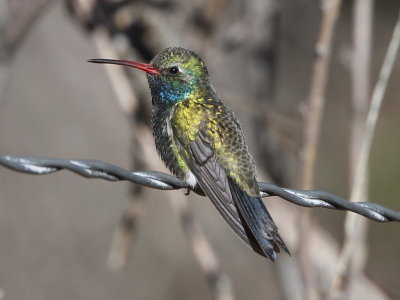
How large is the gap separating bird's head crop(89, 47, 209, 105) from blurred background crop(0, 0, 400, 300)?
41.1 inches

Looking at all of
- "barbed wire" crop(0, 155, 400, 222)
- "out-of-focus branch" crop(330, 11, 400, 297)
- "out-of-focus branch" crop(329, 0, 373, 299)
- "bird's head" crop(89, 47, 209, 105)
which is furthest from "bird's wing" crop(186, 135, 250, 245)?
"out-of-focus branch" crop(329, 0, 373, 299)

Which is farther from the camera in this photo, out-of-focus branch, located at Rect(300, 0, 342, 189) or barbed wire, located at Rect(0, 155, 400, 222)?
out-of-focus branch, located at Rect(300, 0, 342, 189)

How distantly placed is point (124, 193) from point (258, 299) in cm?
237

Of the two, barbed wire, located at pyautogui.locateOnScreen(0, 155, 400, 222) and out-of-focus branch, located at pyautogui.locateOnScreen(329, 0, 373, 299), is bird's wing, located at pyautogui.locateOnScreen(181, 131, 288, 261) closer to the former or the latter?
barbed wire, located at pyautogui.locateOnScreen(0, 155, 400, 222)

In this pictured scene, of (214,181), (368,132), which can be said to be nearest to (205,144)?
(214,181)

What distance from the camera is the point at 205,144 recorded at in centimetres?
443

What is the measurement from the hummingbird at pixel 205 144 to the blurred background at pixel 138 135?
1107 mm

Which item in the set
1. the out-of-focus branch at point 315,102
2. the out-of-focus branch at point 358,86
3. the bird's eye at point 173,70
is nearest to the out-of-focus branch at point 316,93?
the out-of-focus branch at point 315,102

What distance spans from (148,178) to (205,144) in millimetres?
1027

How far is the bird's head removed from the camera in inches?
184

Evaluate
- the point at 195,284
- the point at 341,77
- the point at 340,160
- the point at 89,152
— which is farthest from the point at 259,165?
the point at 340,160

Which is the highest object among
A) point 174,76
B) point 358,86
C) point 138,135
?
point 174,76

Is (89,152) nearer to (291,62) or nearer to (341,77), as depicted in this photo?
(291,62)

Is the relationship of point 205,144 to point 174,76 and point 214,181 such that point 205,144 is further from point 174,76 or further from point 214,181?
point 174,76
